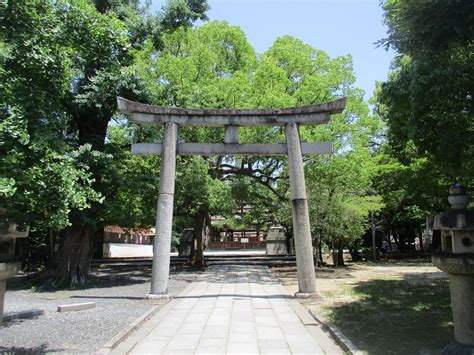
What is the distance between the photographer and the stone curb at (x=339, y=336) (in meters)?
5.93

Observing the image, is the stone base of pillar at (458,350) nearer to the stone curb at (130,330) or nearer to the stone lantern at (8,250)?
the stone curb at (130,330)

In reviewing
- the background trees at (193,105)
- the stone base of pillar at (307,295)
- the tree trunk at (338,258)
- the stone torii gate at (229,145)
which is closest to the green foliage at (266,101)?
the background trees at (193,105)

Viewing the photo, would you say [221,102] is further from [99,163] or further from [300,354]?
[300,354]

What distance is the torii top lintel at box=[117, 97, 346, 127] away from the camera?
11914 millimetres

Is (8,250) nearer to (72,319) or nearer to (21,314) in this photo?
(72,319)

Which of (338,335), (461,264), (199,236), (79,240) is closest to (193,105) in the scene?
(79,240)

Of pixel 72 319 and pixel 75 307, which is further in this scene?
pixel 75 307

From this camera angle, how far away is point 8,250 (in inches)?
185

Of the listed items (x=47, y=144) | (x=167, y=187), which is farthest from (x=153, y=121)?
(x=47, y=144)

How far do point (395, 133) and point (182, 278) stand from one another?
36.7ft

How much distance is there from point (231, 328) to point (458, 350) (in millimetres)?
3889

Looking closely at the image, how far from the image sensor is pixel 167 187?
1146 cm

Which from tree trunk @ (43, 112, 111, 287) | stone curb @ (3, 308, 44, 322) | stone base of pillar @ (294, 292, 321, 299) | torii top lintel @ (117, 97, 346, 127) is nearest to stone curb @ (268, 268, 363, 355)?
stone base of pillar @ (294, 292, 321, 299)

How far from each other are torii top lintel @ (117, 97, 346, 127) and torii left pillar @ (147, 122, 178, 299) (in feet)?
1.28
